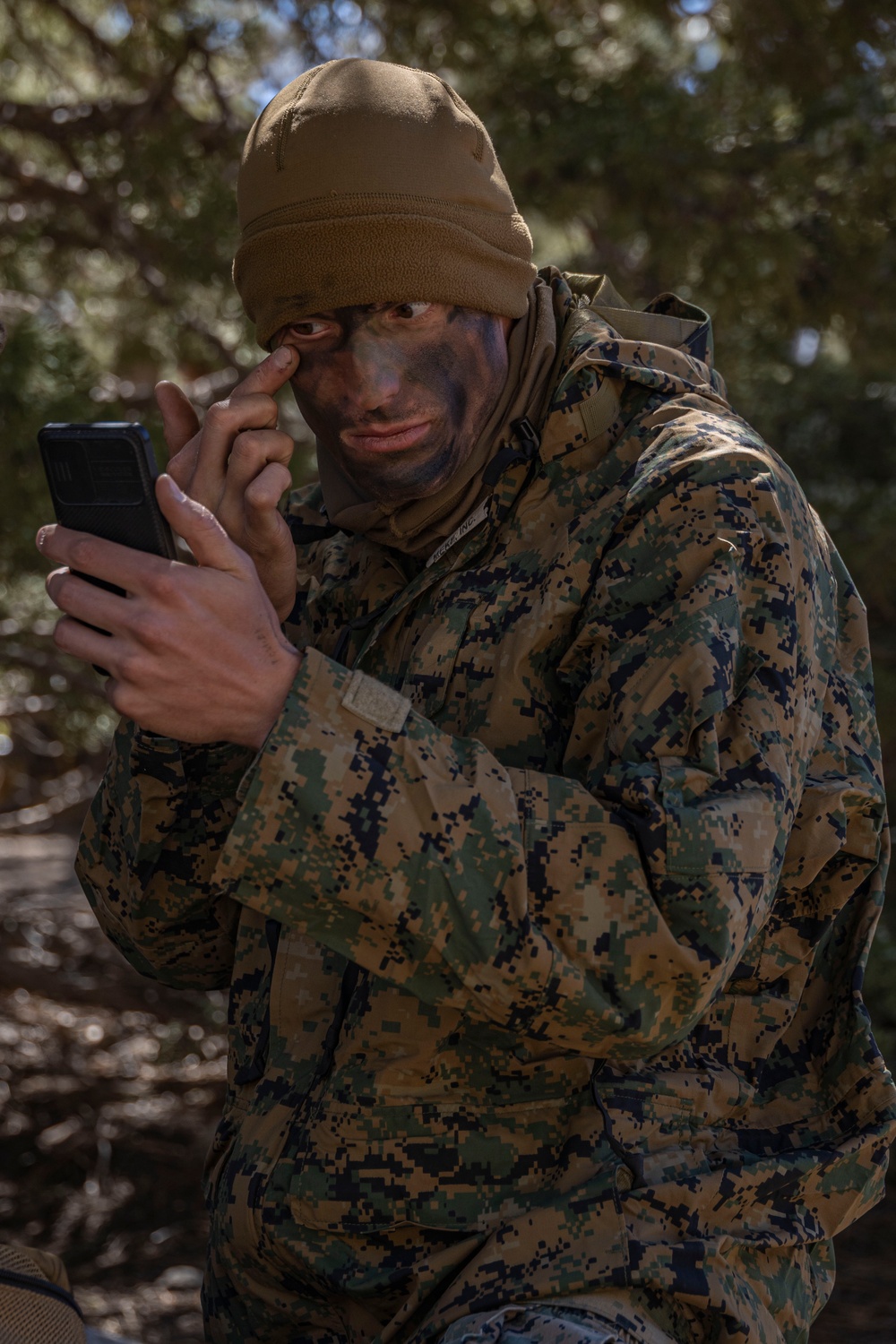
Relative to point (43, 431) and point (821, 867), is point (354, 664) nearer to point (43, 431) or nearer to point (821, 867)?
point (43, 431)

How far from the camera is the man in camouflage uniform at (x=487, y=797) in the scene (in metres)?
1.53

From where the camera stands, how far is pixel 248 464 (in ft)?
6.25

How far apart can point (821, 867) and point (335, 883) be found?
71 centimetres

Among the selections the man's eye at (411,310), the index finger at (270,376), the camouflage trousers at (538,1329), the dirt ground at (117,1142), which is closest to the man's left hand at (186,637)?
the index finger at (270,376)

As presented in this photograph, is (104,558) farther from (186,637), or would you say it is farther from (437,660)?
(437,660)

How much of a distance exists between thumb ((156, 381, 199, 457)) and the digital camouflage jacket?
0.37 meters

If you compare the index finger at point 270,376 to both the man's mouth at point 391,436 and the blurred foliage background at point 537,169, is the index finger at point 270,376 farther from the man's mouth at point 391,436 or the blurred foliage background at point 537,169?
the blurred foliage background at point 537,169

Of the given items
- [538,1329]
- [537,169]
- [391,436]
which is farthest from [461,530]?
[537,169]

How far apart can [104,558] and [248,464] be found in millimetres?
398

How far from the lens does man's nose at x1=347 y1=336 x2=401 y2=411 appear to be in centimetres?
195

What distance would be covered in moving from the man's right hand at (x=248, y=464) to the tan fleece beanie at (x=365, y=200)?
112 mm

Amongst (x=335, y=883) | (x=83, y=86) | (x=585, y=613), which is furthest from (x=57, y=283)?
(x=335, y=883)

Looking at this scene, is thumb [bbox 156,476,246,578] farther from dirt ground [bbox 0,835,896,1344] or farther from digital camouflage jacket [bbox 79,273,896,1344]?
dirt ground [bbox 0,835,896,1344]

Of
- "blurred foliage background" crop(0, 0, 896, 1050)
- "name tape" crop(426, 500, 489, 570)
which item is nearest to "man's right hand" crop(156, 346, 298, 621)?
"name tape" crop(426, 500, 489, 570)
